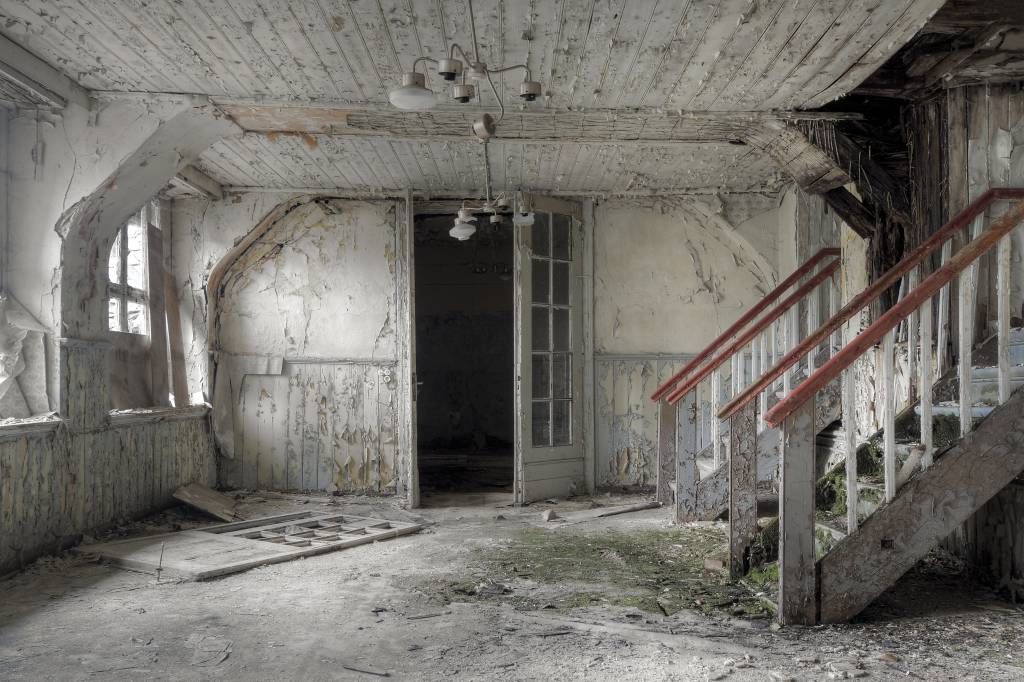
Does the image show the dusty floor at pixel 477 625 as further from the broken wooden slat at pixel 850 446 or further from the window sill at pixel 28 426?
the window sill at pixel 28 426

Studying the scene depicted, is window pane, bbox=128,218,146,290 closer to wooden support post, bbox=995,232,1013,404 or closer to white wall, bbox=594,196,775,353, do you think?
white wall, bbox=594,196,775,353

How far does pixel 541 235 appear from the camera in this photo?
23.0ft

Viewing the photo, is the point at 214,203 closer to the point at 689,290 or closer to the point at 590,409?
the point at 590,409

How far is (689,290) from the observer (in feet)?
23.8

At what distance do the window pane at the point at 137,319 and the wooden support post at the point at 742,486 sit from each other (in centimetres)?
481

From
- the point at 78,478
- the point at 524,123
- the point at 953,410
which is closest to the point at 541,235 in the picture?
the point at 524,123

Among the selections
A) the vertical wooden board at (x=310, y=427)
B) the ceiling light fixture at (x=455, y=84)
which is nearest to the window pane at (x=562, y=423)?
the vertical wooden board at (x=310, y=427)

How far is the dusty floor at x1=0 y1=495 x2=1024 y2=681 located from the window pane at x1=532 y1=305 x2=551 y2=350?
2.58 m

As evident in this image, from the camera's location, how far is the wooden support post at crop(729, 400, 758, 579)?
3.82m

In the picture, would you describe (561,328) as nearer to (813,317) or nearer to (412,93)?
(813,317)

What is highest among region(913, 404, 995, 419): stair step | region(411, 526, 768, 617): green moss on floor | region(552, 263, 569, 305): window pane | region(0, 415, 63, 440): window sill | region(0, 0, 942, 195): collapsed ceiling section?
region(0, 0, 942, 195): collapsed ceiling section

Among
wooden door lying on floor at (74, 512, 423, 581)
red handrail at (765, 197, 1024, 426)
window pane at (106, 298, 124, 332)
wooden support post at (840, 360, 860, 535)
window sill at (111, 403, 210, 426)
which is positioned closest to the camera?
red handrail at (765, 197, 1024, 426)

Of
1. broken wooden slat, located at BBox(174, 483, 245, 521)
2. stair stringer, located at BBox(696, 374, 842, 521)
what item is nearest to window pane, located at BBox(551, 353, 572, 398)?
stair stringer, located at BBox(696, 374, 842, 521)

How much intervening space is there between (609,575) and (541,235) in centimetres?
365
